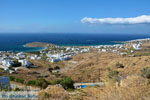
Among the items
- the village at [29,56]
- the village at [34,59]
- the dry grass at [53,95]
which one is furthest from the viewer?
the village at [29,56]

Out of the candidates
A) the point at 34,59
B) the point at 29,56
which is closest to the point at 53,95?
the point at 34,59

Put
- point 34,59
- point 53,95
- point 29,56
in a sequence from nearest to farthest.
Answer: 1. point 53,95
2. point 34,59
3. point 29,56

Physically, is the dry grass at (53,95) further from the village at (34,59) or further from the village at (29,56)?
the village at (29,56)

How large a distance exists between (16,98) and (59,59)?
111 ft

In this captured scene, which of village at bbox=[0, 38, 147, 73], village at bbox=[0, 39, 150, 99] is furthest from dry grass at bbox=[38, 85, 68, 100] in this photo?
village at bbox=[0, 38, 147, 73]

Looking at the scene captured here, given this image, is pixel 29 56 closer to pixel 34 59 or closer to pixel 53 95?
pixel 34 59

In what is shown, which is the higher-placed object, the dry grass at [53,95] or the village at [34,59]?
the dry grass at [53,95]

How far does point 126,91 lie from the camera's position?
12.4 ft

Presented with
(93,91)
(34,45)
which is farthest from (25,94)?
(34,45)

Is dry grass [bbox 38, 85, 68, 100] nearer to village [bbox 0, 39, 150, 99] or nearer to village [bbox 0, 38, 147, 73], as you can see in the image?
village [bbox 0, 39, 150, 99]

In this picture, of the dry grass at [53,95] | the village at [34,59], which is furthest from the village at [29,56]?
the dry grass at [53,95]

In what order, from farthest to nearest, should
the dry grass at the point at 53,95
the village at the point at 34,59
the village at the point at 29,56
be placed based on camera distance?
1. the village at the point at 29,56
2. the village at the point at 34,59
3. the dry grass at the point at 53,95

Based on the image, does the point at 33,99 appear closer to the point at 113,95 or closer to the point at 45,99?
the point at 45,99

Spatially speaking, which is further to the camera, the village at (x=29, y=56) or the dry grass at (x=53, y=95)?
the village at (x=29, y=56)
